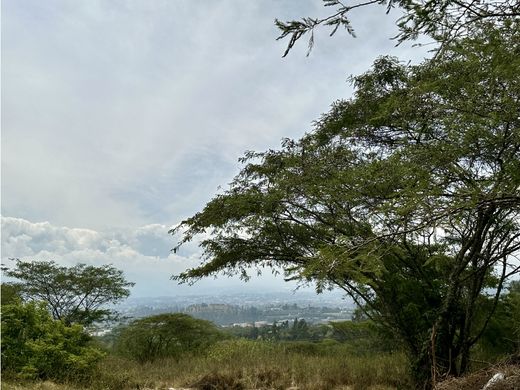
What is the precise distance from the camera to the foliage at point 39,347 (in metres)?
6.66

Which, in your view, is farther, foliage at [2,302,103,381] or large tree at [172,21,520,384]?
foliage at [2,302,103,381]

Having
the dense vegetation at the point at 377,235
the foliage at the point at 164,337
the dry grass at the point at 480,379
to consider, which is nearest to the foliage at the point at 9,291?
the foliage at the point at 164,337

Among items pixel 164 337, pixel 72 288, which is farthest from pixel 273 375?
pixel 72 288

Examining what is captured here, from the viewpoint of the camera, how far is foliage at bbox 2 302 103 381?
21.8 ft

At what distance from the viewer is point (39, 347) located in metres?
6.57

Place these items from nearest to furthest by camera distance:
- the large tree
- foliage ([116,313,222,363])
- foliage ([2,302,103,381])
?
the large tree < foliage ([2,302,103,381]) < foliage ([116,313,222,363])

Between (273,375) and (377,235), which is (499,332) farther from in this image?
(377,235)

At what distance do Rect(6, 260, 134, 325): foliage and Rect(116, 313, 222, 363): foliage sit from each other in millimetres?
2106

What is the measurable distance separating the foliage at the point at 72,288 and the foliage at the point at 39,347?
28.4ft

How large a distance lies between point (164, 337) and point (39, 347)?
7.99 meters

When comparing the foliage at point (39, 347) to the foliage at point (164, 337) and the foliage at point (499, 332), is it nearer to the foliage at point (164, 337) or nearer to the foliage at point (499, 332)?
the foliage at point (164, 337)

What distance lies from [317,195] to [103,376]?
5.13 metres

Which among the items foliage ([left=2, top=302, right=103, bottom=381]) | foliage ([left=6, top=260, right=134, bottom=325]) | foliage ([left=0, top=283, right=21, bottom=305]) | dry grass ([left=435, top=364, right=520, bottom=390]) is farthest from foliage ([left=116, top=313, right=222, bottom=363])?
dry grass ([left=435, top=364, right=520, bottom=390])

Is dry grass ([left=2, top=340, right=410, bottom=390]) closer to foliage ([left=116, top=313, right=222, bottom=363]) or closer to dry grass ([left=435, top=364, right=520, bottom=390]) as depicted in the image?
dry grass ([left=435, top=364, right=520, bottom=390])
